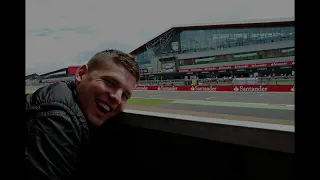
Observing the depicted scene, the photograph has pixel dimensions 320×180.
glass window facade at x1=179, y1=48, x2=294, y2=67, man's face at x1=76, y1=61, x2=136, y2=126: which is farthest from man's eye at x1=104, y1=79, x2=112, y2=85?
glass window facade at x1=179, y1=48, x2=294, y2=67

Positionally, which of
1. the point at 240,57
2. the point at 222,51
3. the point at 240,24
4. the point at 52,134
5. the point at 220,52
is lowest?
the point at 52,134

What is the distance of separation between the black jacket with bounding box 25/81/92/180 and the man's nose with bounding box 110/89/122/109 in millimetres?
343

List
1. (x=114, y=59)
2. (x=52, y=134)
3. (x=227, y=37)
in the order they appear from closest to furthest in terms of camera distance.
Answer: (x=52, y=134) → (x=114, y=59) → (x=227, y=37)

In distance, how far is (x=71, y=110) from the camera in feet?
4.61

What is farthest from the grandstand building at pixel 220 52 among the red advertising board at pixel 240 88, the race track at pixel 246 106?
the race track at pixel 246 106

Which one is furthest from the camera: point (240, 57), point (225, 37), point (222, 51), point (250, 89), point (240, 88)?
point (225, 37)

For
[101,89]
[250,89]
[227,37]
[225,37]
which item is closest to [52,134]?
[101,89]

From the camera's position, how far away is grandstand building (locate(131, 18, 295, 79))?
3984 centimetres

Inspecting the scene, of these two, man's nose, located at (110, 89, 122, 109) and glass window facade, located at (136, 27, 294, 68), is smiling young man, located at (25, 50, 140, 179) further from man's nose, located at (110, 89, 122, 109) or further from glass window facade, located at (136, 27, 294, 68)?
glass window facade, located at (136, 27, 294, 68)

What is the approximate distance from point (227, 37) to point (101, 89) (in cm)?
4923

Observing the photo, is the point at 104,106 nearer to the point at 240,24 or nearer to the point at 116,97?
the point at 116,97

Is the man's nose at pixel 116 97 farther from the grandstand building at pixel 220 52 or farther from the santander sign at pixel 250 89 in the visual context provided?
the grandstand building at pixel 220 52
